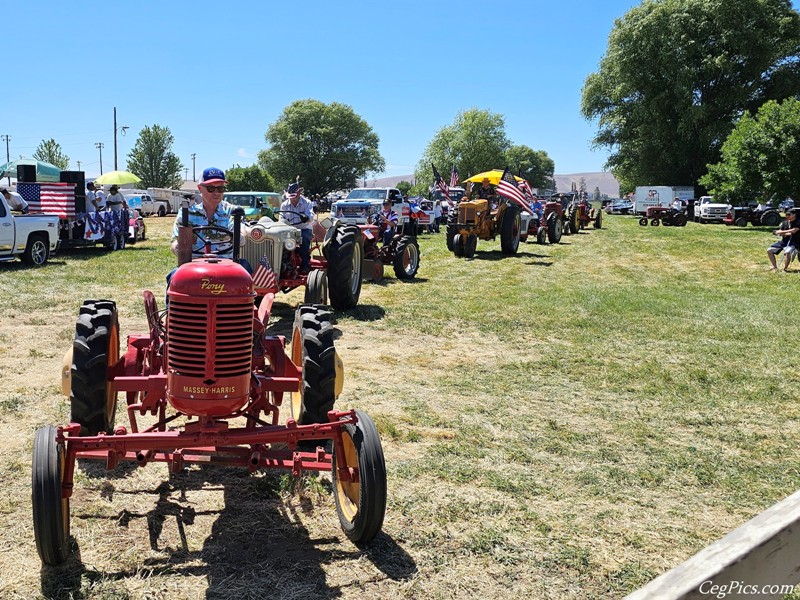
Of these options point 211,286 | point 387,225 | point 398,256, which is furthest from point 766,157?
point 211,286

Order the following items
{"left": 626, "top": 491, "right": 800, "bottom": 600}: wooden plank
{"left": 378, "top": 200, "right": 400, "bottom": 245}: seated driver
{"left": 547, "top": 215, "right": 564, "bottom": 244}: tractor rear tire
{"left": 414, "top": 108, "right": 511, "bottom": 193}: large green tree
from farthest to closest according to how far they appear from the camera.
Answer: {"left": 414, "top": 108, "right": 511, "bottom": 193}: large green tree → {"left": 547, "top": 215, "right": 564, "bottom": 244}: tractor rear tire → {"left": 378, "top": 200, "right": 400, "bottom": 245}: seated driver → {"left": 626, "top": 491, "right": 800, "bottom": 600}: wooden plank

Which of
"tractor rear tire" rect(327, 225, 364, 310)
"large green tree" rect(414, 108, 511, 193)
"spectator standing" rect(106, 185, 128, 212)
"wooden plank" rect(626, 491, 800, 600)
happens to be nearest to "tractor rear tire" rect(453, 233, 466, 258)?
"tractor rear tire" rect(327, 225, 364, 310)

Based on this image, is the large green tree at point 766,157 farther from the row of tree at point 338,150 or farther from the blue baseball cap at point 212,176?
the row of tree at point 338,150

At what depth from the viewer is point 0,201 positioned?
14.3 meters

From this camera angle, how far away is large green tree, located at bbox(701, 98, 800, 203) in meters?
29.8

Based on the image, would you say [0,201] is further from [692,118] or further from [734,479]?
[692,118]

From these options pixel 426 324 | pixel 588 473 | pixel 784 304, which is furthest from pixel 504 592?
pixel 784 304

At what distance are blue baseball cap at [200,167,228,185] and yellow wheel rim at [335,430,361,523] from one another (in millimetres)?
2360

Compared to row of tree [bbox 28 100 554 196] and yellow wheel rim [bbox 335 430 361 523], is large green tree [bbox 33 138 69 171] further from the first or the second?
yellow wheel rim [bbox 335 430 361 523]

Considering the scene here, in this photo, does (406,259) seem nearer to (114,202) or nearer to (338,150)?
(114,202)

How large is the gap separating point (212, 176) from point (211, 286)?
2124mm

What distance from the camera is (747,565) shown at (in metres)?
1.82

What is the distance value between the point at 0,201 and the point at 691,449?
13.7 meters

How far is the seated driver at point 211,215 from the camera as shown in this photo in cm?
521
